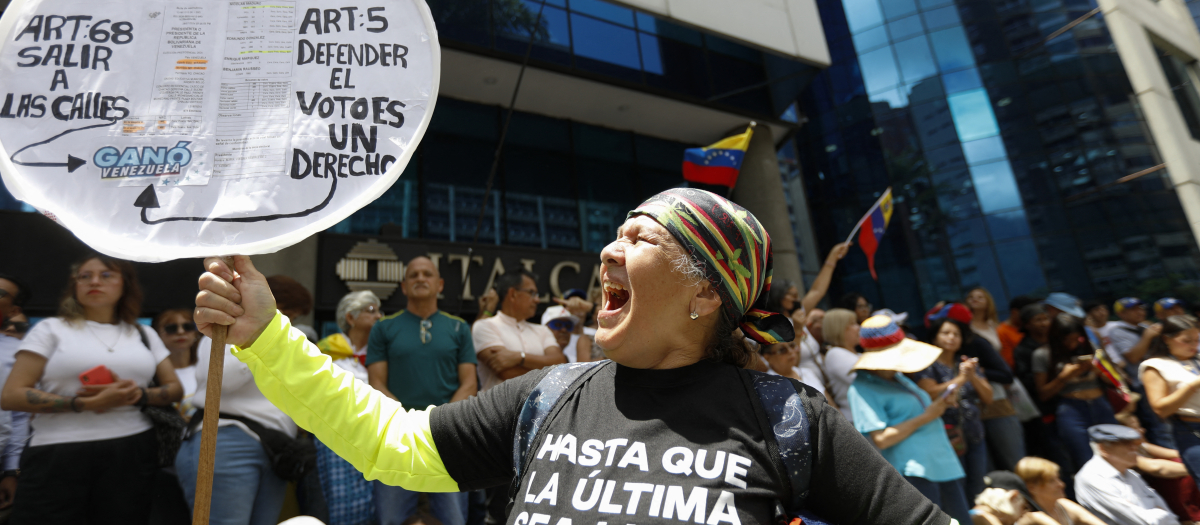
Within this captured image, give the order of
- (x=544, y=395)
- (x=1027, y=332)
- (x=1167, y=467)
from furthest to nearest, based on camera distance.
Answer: (x=1027, y=332), (x=1167, y=467), (x=544, y=395)

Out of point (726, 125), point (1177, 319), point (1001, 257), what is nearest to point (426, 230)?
point (726, 125)

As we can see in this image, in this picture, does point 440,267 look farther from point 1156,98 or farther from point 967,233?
point 967,233

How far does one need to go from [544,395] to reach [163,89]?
1103 millimetres

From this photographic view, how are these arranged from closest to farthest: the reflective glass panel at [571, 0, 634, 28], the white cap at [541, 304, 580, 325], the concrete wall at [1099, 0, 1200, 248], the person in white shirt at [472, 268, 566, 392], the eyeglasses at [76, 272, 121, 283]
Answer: the eyeglasses at [76, 272, 121, 283]
the person in white shirt at [472, 268, 566, 392]
the white cap at [541, 304, 580, 325]
the reflective glass panel at [571, 0, 634, 28]
the concrete wall at [1099, 0, 1200, 248]

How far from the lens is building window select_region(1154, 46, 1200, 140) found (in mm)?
14289

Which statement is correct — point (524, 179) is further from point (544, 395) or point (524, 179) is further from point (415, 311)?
point (544, 395)

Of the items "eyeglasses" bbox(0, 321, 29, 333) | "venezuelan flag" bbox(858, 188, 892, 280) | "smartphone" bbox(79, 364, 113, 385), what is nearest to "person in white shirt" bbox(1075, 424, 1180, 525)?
"venezuelan flag" bbox(858, 188, 892, 280)

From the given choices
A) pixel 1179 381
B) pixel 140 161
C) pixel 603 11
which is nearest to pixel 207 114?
pixel 140 161

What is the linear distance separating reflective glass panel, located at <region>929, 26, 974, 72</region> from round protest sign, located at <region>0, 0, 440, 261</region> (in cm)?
2259

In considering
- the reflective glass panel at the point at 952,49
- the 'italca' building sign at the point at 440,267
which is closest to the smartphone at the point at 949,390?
the 'italca' building sign at the point at 440,267

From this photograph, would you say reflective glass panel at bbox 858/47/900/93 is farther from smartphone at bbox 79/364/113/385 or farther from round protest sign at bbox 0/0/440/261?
round protest sign at bbox 0/0/440/261

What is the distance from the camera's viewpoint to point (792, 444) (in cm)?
132

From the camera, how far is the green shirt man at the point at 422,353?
404 centimetres

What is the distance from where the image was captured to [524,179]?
11039 millimetres
